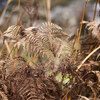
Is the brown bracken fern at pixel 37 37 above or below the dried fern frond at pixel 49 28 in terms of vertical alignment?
below

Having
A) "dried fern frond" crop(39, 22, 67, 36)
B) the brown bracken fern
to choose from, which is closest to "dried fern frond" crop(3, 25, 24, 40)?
the brown bracken fern

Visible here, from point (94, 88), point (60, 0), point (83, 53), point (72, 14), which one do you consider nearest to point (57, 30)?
point (83, 53)

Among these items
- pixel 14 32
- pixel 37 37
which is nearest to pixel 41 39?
pixel 37 37

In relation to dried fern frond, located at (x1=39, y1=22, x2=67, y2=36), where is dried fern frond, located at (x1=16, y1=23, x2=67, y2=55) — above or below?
below

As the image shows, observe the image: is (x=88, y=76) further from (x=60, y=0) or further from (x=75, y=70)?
(x=60, y=0)

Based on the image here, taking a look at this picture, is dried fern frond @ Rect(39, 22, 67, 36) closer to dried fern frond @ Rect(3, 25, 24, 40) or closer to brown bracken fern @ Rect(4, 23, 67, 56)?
brown bracken fern @ Rect(4, 23, 67, 56)

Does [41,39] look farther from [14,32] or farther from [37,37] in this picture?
[14,32]

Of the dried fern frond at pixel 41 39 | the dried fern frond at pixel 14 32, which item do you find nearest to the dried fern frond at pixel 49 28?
the dried fern frond at pixel 41 39

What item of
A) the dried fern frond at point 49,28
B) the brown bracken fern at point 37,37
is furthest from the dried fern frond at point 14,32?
the dried fern frond at point 49,28

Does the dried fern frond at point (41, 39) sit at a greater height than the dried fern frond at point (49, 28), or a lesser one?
lesser

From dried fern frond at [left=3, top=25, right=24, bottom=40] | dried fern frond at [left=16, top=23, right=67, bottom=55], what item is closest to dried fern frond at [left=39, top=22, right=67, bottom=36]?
dried fern frond at [left=16, top=23, right=67, bottom=55]

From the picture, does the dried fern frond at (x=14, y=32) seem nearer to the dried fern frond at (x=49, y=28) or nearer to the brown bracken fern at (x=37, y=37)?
the brown bracken fern at (x=37, y=37)
